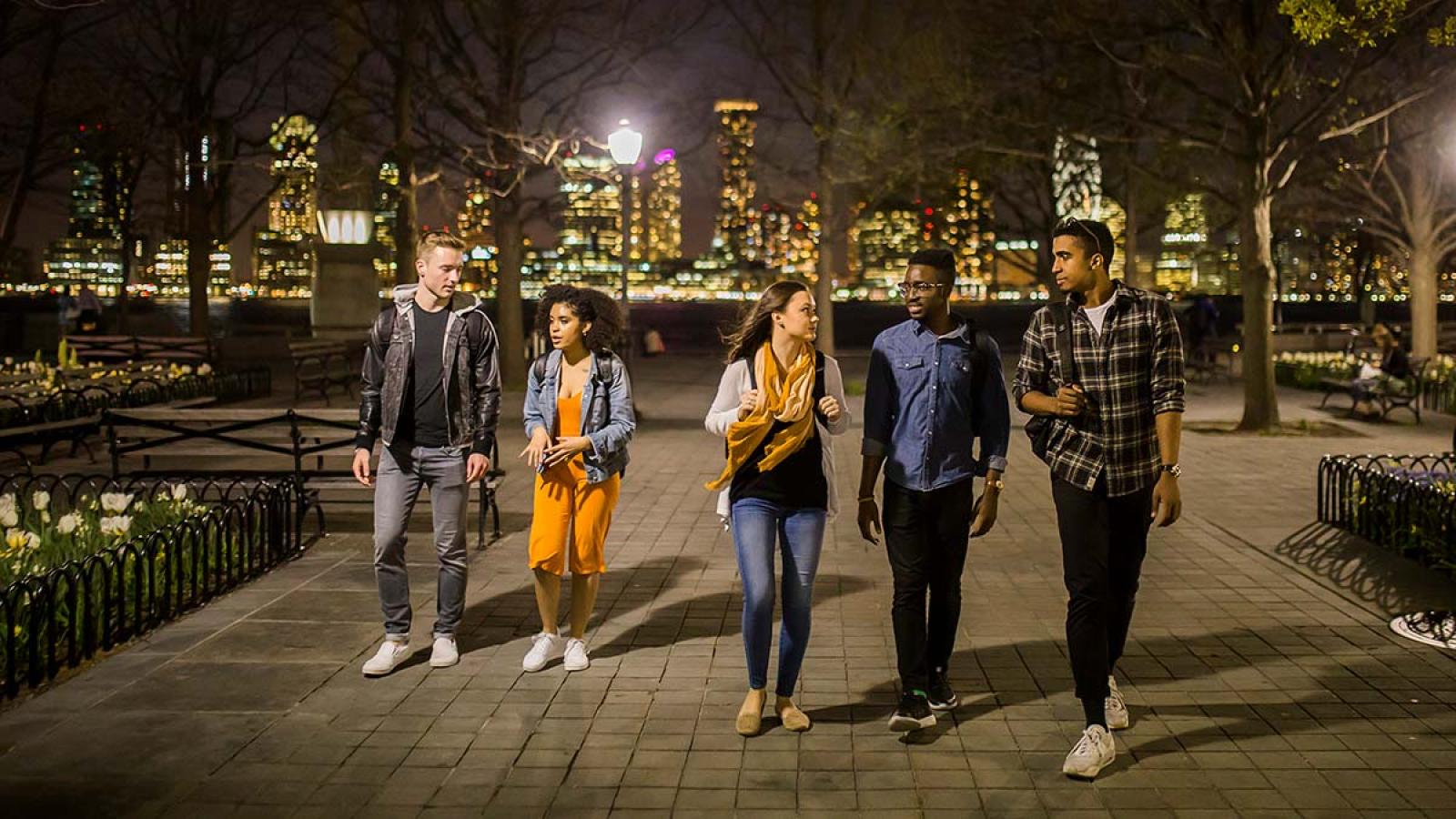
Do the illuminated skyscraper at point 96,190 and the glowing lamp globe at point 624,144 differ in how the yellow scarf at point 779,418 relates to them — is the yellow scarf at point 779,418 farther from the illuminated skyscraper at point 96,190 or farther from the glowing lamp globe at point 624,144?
the illuminated skyscraper at point 96,190

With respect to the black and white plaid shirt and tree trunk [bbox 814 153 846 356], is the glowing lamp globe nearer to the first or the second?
tree trunk [bbox 814 153 846 356]

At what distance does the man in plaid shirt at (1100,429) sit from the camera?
5199mm

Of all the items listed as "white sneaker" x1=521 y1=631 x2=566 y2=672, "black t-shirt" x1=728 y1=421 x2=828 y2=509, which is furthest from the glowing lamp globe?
"black t-shirt" x1=728 y1=421 x2=828 y2=509

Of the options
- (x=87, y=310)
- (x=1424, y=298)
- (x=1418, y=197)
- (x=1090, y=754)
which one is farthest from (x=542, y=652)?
(x=87, y=310)

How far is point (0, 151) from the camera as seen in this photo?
2586 cm

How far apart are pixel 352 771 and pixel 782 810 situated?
159cm

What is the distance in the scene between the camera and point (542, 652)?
6723 millimetres

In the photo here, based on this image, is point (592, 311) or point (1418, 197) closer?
point (592, 311)

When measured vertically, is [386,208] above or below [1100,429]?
above

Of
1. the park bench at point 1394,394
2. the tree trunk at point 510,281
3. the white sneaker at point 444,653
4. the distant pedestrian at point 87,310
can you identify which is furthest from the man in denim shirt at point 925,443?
the distant pedestrian at point 87,310

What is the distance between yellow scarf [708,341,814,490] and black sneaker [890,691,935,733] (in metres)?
1.06

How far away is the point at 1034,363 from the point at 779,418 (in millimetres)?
970

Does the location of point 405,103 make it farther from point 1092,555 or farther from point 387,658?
point 1092,555

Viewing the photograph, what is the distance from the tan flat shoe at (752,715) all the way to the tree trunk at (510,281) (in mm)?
19072
